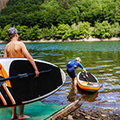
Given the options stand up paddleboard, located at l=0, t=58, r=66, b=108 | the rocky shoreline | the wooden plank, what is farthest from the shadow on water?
stand up paddleboard, located at l=0, t=58, r=66, b=108

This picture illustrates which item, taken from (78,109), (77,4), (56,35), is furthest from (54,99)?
(77,4)

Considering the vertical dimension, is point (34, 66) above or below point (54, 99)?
above

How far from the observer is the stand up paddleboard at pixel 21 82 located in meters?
3.86

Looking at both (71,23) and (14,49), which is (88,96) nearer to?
(14,49)

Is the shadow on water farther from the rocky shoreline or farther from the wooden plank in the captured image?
the rocky shoreline

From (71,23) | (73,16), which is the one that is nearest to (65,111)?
(71,23)

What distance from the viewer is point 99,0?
15050 cm

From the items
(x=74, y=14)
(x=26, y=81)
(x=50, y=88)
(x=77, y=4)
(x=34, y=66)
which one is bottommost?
(x=50, y=88)

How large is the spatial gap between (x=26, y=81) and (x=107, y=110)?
3548 mm

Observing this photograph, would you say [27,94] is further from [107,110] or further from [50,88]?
[107,110]

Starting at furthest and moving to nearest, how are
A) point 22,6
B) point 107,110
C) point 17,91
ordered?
point 22,6, point 107,110, point 17,91

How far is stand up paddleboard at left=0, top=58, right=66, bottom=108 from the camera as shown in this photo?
3861mm

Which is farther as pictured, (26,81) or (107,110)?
(107,110)

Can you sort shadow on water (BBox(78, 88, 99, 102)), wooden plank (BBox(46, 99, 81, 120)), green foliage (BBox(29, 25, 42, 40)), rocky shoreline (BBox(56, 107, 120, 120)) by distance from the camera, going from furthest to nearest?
green foliage (BBox(29, 25, 42, 40)) → shadow on water (BBox(78, 88, 99, 102)) → rocky shoreline (BBox(56, 107, 120, 120)) → wooden plank (BBox(46, 99, 81, 120))
